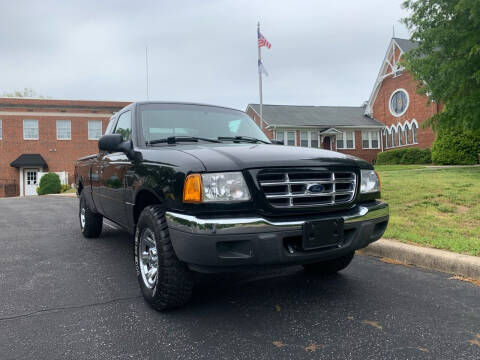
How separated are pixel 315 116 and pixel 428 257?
30836 millimetres

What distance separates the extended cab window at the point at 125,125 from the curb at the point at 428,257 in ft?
10.4

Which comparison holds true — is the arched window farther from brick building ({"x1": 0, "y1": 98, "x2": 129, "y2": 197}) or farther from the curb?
the curb

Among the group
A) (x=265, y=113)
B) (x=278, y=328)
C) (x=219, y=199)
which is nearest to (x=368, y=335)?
(x=278, y=328)

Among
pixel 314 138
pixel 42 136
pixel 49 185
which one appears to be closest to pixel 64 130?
pixel 42 136

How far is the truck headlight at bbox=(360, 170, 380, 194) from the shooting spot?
3.34 m

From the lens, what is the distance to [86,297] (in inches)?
136

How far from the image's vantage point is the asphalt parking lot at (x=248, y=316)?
246 cm

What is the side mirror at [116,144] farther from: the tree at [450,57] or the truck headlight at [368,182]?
the tree at [450,57]

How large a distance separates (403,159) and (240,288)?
25085mm

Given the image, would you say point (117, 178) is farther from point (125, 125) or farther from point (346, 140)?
point (346, 140)

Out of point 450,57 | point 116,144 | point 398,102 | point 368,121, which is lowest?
point 116,144

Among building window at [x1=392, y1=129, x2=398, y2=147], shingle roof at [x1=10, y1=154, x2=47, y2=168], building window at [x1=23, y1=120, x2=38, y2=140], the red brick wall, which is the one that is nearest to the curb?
the red brick wall

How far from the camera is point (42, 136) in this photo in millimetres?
30234

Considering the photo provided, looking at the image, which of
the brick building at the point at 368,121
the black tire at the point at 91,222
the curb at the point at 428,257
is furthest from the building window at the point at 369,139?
the black tire at the point at 91,222
